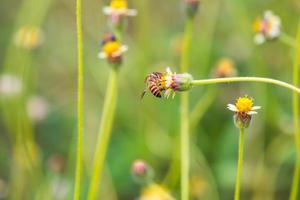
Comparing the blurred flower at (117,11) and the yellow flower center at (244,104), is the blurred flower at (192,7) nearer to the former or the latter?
the blurred flower at (117,11)

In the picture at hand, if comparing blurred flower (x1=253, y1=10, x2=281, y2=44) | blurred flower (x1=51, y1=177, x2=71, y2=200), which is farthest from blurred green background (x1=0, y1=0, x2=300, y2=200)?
blurred flower (x1=253, y1=10, x2=281, y2=44)

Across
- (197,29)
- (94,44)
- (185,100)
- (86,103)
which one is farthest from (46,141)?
(185,100)

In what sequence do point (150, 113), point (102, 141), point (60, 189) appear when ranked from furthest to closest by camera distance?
1. point (150, 113)
2. point (60, 189)
3. point (102, 141)

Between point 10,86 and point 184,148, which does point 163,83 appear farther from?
point 10,86

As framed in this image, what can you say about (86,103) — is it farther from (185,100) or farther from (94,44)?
(185,100)

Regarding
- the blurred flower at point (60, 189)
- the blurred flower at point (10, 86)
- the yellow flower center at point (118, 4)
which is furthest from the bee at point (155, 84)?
the blurred flower at point (10, 86)

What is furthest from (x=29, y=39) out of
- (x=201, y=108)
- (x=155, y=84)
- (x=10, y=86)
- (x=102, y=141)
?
(x=155, y=84)
